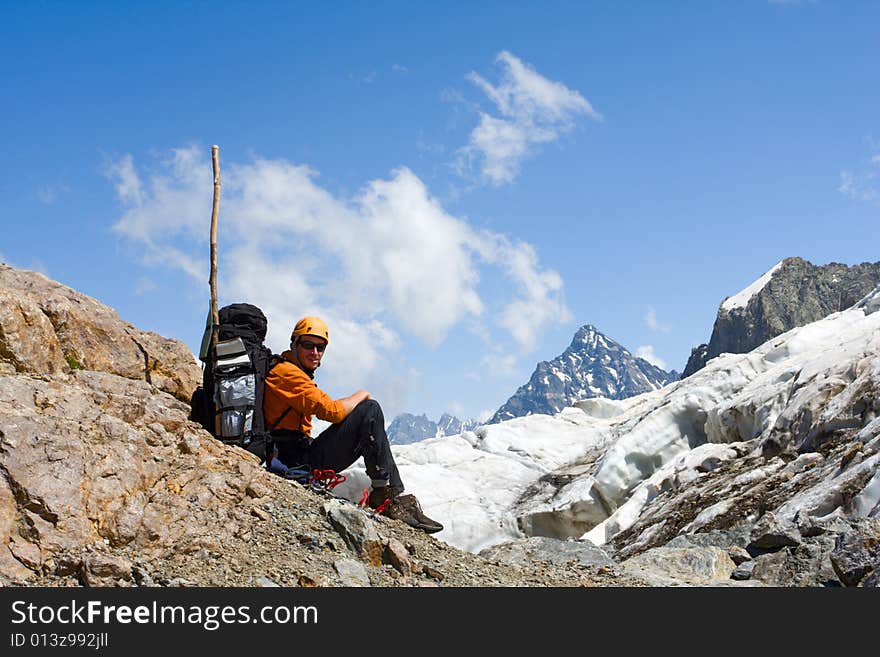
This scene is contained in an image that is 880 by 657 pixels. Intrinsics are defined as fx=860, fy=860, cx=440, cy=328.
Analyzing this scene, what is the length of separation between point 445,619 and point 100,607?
3.20m

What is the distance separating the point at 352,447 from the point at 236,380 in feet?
5.86

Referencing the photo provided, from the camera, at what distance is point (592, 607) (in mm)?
8820

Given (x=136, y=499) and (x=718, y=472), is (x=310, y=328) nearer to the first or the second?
(x=136, y=499)

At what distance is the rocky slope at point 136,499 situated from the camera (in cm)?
873

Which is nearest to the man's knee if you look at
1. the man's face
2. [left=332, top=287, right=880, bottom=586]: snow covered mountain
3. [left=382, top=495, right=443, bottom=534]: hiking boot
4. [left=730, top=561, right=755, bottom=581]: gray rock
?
the man's face

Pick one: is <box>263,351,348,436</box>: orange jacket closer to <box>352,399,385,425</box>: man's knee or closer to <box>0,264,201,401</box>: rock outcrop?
<box>352,399,385,425</box>: man's knee

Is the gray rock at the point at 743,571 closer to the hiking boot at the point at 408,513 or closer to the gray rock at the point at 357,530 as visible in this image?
the hiking boot at the point at 408,513

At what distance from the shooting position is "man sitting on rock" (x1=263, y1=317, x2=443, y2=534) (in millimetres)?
11328

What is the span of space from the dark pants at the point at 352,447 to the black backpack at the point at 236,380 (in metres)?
0.54

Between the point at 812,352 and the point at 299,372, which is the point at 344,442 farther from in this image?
the point at 812,352

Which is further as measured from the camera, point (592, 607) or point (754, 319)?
point (754, 319)

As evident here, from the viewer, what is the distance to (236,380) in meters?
11.1

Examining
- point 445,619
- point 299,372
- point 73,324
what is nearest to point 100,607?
point 445,619

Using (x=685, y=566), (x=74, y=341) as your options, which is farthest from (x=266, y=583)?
(x=685, y=566)
